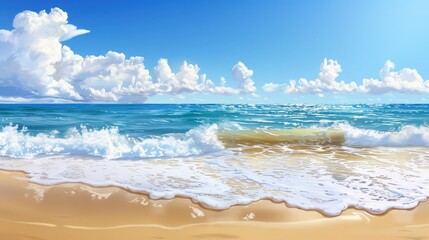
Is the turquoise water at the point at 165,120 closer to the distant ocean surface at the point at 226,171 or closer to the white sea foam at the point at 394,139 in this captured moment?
the distant ocean surface at the point at 226,171

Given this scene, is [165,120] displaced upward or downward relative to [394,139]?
upward

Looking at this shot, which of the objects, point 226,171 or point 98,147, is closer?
point 226,171

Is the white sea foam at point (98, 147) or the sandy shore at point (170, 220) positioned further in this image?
the white sea foam at point (98, 147)

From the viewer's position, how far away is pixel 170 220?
363 centimetres

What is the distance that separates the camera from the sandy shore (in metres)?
3.29

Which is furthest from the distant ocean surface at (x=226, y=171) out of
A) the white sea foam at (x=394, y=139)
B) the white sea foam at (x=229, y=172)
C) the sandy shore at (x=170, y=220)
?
the white sea foam at (x=394, y=139)

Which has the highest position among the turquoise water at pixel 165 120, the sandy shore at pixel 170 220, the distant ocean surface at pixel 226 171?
the turquoise water at pixel 165 120

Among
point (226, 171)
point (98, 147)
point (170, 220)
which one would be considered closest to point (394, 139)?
Result: point (226, 171)

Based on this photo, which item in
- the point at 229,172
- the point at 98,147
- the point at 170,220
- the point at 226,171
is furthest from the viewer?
the point at 98,147

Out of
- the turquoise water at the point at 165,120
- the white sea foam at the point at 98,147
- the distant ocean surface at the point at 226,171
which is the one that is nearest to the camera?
the distant ocean surface at the point at 226,171

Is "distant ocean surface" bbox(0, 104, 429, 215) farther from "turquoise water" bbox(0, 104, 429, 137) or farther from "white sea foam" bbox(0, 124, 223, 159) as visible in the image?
"turquoise water" bbox(0, 104, 429, 137)

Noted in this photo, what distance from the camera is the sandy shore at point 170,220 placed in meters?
3.29

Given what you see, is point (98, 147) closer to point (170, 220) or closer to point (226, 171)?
point (226, 171)

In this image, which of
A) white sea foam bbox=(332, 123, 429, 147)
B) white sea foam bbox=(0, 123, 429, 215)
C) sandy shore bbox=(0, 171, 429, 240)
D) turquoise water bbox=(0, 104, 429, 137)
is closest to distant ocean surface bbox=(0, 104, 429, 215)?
white sea foam bbox=(0, 123, 429, 215)
